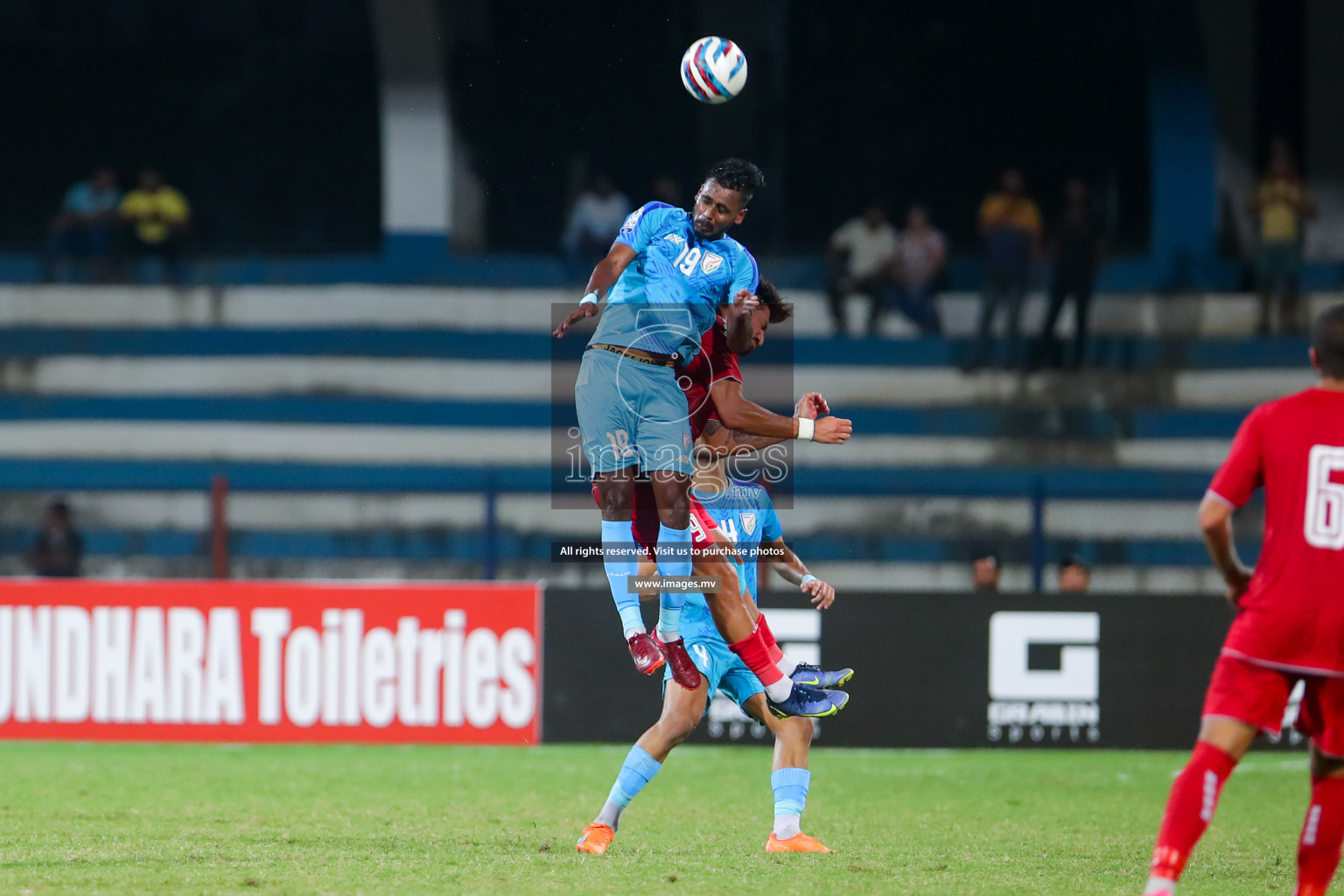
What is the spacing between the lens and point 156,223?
19.2m

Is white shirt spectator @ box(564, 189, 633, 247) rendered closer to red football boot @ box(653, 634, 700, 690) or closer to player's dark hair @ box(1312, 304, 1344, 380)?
red football boot @ box(653, 634, 700, 690)

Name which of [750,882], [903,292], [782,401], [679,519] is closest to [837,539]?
[782,401]

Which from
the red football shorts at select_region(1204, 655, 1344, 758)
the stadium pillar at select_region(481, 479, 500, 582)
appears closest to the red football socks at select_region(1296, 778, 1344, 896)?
the red football shorts at select_region(1204, 655, 1344, 758)

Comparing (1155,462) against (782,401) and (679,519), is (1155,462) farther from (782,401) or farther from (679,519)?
(679,519)

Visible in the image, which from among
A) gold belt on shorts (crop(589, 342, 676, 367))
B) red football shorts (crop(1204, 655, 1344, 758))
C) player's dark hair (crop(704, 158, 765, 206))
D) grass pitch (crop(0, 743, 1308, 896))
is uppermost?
player's dark hair (crop(704, 158, 765, 206))

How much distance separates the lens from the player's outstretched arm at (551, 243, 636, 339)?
6.62 metres

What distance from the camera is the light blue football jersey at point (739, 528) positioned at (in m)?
7.12

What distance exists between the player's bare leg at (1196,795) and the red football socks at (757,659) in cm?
213

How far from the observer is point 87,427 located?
18156 mm

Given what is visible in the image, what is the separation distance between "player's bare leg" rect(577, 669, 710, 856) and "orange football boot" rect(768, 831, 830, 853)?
600mm

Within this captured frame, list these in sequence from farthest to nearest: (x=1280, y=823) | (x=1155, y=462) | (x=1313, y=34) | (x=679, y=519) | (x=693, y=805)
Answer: (x=1313, y=34)
(x=1155, y=462)
(x=693, y=805)
(x=1280, y=823)
(x=679, y=519)

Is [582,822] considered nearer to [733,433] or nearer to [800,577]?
[800,577]

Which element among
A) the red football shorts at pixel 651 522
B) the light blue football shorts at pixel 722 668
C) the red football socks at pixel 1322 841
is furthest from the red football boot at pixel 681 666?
the red football socks at pixel 1322 841

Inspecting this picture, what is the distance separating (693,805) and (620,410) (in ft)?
8.97
